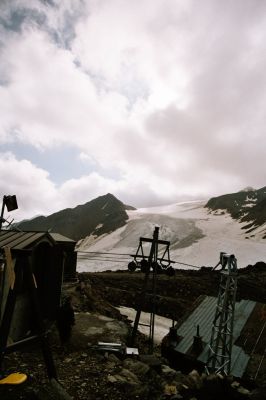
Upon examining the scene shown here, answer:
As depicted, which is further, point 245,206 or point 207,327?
point 245,206

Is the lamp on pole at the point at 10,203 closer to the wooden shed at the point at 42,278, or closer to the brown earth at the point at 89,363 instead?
the wooden shed at the point at 42,278

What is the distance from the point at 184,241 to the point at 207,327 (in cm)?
5324

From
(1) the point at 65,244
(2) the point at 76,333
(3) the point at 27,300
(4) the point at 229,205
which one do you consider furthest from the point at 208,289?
(4) the point at 229,205

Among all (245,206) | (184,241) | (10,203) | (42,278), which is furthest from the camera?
(245,206)

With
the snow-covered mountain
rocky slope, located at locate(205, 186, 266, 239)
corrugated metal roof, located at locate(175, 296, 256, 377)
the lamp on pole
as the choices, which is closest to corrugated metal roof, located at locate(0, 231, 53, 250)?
the lamp on pole

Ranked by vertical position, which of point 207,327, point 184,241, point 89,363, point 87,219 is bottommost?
point 207,327

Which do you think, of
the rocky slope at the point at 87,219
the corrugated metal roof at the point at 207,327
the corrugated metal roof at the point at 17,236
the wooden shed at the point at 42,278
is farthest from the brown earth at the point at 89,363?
the rocky slope at the point at 87,219

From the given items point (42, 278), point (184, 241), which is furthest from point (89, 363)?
point (184, 241)

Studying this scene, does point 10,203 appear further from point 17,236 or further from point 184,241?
point 184,241

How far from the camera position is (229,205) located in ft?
386

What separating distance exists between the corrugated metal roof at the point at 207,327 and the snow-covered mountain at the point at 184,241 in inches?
1042

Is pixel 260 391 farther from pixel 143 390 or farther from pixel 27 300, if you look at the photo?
pixel 27 300

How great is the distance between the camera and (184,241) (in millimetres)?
71938

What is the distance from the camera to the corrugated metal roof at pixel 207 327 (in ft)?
51.7
